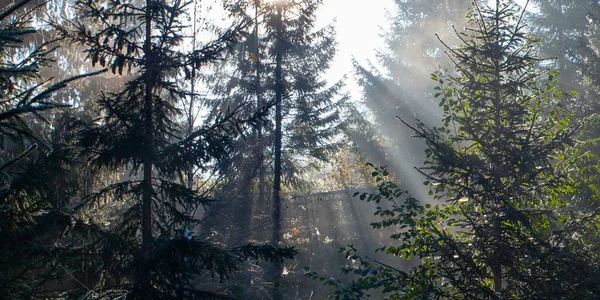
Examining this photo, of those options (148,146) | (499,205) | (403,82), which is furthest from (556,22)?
(148,146)

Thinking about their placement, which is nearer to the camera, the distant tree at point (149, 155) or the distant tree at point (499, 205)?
the distant tree at point (499, 205)

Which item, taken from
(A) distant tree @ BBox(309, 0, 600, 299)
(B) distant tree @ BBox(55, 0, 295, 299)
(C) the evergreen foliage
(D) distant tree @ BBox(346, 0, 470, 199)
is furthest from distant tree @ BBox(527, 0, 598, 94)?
(B) distant tree @ BBox(55, 0, 295, 299)

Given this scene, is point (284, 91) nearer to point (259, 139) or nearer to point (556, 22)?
point (259, 139)

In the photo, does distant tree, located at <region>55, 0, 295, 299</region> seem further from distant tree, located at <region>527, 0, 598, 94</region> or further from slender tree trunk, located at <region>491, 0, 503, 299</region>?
distant tree, located at <region>527, 0, 598, 94</region>

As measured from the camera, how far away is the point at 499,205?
596cm

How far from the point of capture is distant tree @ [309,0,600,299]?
5.43 metres

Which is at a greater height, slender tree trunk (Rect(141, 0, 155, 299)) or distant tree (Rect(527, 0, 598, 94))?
distant tree (Rect(527, 0, 598, 94))

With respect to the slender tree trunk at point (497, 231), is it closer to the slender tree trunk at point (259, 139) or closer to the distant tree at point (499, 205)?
the distant tree at point (499, 205)

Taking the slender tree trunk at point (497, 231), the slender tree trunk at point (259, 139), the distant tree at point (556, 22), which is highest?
the distant tree at point (556, 22)

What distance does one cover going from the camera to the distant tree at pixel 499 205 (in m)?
5.43

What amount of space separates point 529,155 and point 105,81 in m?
14.4

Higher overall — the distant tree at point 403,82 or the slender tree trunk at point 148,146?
the distant tree at point 403,82

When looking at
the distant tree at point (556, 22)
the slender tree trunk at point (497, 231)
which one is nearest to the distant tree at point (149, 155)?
the slender tree trunk at point (497, 231)

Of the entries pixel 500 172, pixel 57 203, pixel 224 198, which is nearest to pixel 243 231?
pixel 224 198
